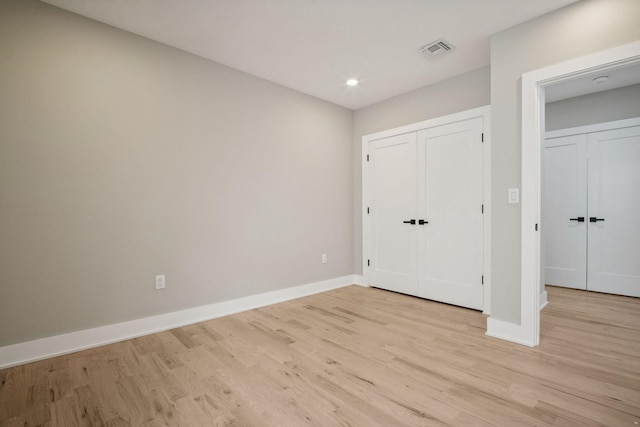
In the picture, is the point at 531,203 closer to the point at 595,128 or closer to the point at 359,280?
the point at 359,280

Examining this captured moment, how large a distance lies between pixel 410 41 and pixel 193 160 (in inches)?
91.8

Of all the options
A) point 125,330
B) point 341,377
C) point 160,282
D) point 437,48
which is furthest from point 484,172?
point 125,330

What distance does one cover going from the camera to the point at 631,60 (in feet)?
6.58

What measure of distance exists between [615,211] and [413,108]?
2.91m

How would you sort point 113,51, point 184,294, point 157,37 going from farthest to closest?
point 184,294 → point 157,37 → point 113,51

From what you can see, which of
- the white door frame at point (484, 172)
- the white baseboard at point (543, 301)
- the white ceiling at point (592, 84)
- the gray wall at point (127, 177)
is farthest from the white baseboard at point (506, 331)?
the white ceiling at point (592, 84)

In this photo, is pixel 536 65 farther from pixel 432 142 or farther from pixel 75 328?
pixel 75 328

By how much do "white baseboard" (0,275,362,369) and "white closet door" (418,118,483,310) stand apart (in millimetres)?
1742

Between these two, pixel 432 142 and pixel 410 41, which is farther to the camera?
pixel 432 142

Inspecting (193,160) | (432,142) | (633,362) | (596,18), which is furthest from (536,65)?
(193,160)

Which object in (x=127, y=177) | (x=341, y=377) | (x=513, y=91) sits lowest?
(x=341, y=377)

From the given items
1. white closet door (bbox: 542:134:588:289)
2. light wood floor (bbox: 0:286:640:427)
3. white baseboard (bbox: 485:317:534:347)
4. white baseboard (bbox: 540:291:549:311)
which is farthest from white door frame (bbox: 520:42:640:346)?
white closet door (bbox: 542:134:588:289)

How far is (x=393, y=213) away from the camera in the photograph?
13.2 ft

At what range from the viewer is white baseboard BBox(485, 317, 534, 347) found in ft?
7.89
